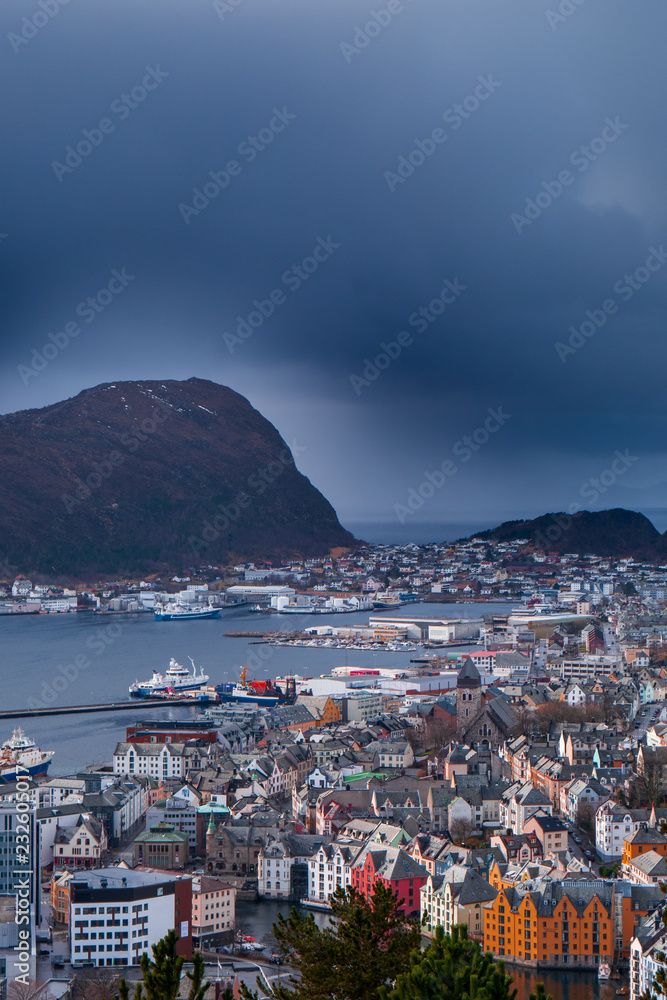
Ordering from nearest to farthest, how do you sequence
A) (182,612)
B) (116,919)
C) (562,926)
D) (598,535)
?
(116,919) → (562,926) → (182,612) → (598,535)

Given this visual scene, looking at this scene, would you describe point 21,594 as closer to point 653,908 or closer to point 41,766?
point 41,766

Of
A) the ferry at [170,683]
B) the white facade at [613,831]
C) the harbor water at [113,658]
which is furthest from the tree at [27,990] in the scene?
the ferry at [170,683]

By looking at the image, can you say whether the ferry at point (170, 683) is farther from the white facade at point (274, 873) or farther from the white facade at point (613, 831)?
the white facade at point (613, 831)

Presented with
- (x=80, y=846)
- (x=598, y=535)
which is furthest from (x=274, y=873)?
(x=598, y=535)

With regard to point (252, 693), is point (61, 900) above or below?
below

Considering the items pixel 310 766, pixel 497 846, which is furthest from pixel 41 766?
pixel 497 846

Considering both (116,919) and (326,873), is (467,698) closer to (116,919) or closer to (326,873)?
(326,873)

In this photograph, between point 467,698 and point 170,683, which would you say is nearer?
point 467,698
